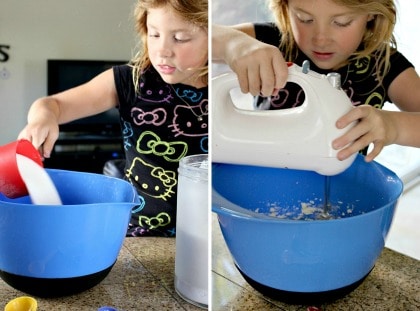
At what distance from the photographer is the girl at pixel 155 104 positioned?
1.98 feet

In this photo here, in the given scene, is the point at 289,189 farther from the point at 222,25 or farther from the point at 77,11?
the point at 77,11

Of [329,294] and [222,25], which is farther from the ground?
[222,25]

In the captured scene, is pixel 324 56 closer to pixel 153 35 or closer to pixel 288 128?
pixel 288 128

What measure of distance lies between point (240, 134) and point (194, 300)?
21 cm

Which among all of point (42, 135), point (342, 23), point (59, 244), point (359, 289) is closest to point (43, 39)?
point (42, 135)

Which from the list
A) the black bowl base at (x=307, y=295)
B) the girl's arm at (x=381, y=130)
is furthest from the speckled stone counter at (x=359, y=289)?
the girl's arm at (x=381, y=130)

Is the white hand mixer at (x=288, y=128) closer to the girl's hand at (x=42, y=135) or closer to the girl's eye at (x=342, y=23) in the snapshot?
the girl's eye at (x=342, y=23)

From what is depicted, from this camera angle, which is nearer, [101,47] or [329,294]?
[329,294]

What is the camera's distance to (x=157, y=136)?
63 cm

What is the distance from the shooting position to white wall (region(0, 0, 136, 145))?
2.01 ft

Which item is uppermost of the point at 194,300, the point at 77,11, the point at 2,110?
the point at 77,11

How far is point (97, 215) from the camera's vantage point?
52 cm

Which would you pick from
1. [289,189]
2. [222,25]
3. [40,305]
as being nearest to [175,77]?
[222,25]

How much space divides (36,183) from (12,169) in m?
0.03
